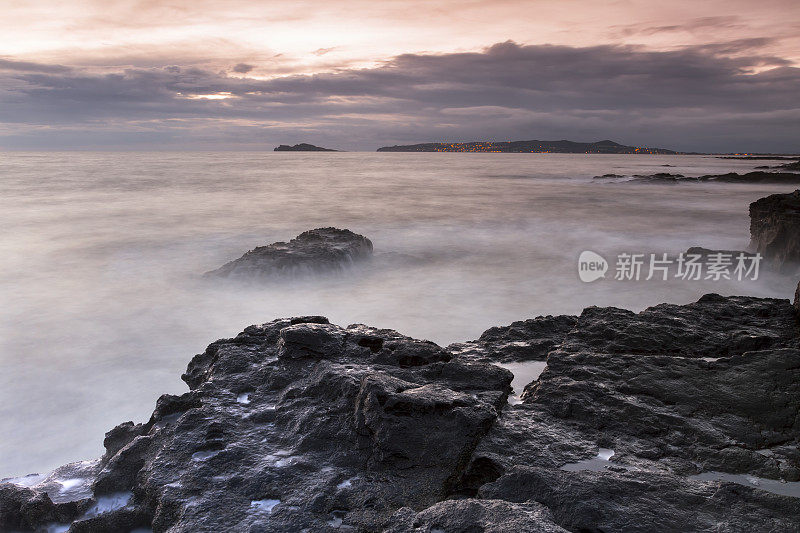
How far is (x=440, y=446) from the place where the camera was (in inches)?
120

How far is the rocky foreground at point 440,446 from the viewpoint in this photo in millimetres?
2561

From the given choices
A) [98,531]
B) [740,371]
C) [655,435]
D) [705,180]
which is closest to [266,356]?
[98,531]

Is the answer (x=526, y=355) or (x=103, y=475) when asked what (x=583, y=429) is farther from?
(x=103, y=475)

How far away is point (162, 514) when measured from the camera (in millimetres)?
2717

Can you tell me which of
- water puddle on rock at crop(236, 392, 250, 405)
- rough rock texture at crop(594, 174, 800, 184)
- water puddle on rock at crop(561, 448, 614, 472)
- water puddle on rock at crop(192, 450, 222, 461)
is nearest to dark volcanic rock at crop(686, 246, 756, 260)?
water puddle on rock at crop(561, 448, 614, 472)

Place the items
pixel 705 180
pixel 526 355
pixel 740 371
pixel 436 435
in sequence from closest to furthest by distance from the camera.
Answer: pixel 436 435 → pixel 740 371 → pixel 526 355 → pixel 705 180

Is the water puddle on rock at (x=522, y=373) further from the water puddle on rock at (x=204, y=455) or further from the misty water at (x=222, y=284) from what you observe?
the misty water at (x=222, y=284)

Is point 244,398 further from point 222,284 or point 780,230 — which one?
point 780,230

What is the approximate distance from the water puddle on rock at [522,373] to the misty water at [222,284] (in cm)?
359

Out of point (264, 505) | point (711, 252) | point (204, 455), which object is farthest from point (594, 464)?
point (711, 252)

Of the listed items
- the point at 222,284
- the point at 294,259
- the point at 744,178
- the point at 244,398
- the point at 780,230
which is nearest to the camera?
the point at 244,398

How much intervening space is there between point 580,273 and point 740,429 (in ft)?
32.6

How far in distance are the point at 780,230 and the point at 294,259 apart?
10.5m

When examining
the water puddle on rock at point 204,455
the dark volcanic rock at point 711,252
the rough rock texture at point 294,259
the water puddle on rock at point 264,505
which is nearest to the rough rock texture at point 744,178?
the dark volcanic rock at point 711,252
